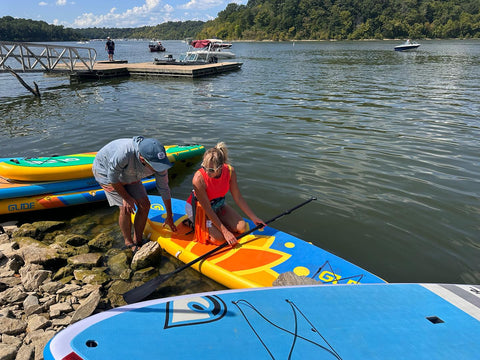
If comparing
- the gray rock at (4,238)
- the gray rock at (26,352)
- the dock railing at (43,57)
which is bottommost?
the gray rock at (4,238)

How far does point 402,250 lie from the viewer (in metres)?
5.06

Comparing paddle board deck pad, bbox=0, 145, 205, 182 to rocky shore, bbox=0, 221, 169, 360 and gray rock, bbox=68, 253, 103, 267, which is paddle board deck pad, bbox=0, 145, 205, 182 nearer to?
rocky shore, bbox=0, 221, 169, 360

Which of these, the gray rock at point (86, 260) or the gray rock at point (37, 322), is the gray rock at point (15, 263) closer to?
the gray rock at point (86, 260)

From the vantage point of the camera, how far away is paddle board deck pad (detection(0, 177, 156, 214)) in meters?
5.88

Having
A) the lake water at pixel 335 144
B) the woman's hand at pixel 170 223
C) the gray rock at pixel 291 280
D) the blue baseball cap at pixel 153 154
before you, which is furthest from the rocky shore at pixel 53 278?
the gray rock at pixel 291 280

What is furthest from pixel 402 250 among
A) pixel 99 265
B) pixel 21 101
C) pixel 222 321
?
pixel 21 101

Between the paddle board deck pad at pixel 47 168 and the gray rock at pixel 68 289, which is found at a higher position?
the paddle board deck pad at pixel 47 168

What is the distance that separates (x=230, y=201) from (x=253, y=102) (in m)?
10.1

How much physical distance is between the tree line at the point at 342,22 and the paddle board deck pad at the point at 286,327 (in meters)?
124

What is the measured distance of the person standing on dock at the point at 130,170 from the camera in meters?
3.82

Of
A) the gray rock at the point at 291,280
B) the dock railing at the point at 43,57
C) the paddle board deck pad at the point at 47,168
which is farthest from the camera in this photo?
the dock railing at the point at 43,57

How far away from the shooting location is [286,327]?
2.61m

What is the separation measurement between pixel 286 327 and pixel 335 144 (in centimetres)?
768

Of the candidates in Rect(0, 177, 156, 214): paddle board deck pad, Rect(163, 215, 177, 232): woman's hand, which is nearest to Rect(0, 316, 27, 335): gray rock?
Rect(163, 215, 177, 232): woman's hand
